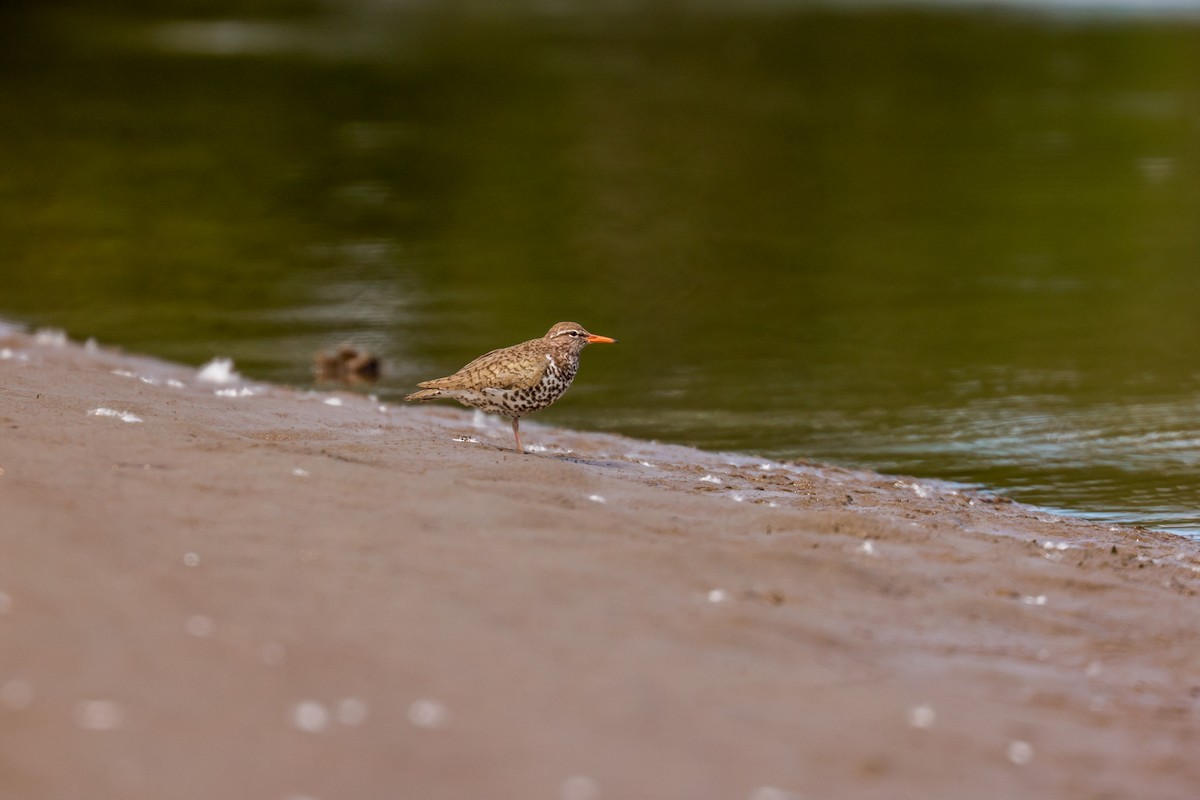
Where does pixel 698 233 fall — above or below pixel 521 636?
above

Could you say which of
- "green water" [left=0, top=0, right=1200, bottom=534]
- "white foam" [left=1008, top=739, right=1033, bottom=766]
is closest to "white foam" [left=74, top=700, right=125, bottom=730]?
"white foam" [left=1008, top=739, right=1033, bottom=766]

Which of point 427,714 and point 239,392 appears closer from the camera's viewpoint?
point 427,714

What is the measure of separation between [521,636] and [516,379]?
3.19 metres

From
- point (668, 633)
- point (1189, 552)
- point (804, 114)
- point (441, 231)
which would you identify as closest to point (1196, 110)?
point (804, 114)

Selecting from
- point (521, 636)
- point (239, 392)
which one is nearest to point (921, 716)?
point (521, 636)

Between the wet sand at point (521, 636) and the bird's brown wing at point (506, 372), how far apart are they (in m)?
0.51

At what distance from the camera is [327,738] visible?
17.1 ft

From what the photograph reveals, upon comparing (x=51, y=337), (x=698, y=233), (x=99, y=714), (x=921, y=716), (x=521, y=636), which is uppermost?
(x=698, y=233)

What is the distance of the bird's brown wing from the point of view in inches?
355

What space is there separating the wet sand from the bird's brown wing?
0.51 metres

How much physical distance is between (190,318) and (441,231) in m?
5.43

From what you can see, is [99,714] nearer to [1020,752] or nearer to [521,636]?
[521,636]

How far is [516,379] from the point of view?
29.6 feet

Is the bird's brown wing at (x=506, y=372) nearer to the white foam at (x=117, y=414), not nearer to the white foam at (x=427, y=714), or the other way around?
the white foam at (x=117, y=414)
